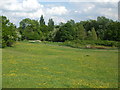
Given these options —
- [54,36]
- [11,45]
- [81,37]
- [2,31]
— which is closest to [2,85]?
[2,31]

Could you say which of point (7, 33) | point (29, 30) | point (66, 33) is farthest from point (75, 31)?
point (7, 33)

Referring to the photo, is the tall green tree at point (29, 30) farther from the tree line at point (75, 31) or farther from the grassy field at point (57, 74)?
the grassy field at point (57, 74)

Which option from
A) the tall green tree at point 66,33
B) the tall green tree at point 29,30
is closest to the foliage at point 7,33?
the tall green tree at point 66,33

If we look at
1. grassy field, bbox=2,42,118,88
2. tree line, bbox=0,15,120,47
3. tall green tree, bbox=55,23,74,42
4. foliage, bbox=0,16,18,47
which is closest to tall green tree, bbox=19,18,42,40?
tree line, bbox=0,15,120,47

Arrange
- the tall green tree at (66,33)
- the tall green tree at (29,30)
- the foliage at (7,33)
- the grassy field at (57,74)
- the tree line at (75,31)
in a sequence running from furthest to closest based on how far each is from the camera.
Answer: the tall green tree at (29,30) → the tall green tree at (66,33) → the tree line at (75,31) → the foliage at (7,33) → the grassy field at (57,74)

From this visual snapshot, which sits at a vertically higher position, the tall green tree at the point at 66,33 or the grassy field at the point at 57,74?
the tall green tree at the point at 66,33

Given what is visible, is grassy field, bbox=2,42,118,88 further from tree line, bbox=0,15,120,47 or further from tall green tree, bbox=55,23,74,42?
tall green tree, bbox=55,23,74,42

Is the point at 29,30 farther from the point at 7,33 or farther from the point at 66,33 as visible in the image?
the point at 7,33

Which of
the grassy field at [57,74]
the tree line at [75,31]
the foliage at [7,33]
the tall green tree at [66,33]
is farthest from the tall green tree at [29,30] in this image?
the grassy field at [57,74]

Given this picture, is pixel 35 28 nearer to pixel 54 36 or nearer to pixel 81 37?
pixel 54 36

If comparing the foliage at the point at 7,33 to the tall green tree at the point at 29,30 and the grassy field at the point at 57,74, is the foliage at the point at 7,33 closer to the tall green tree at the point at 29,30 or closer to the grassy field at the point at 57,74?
the grassy field at the point at 57,74

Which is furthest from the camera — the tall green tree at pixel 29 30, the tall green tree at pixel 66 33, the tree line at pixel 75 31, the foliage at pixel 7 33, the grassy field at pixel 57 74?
the tall green tree at pixel 29 30

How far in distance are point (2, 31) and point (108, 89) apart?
143 ft

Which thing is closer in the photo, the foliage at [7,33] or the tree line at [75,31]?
the foliage at [7,33]
